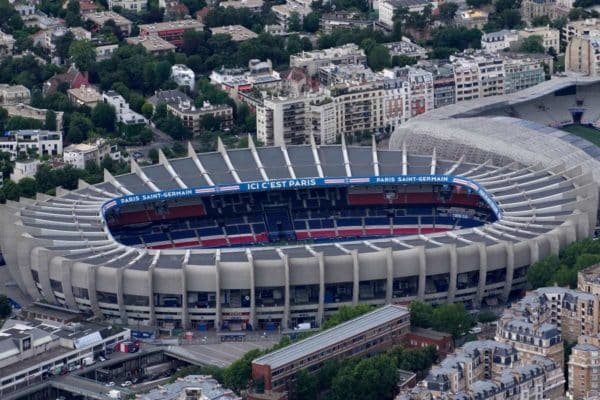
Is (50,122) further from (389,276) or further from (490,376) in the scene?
(490,376)

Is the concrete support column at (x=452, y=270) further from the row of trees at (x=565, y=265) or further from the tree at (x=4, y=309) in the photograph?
the tree at (x=4, y=309)

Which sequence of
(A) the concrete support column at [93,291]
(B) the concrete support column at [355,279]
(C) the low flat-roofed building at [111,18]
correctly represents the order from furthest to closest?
1. (C) the low flat-roofed building at [111,18]
2. (A) the concrete support column at [93,291]
3. (B) the concrete support column at [355,279]

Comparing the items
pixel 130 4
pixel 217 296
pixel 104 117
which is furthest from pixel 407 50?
pixel 217 296

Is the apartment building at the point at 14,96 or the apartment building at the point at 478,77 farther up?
the apartment building at the point at 478,77

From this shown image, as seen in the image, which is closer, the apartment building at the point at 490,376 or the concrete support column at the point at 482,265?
the apartment building at the point at 490,376

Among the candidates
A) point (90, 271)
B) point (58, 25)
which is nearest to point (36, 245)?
point (90, 271)

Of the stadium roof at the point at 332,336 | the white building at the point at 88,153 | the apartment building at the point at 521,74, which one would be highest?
the apartment building at the point at 521,74

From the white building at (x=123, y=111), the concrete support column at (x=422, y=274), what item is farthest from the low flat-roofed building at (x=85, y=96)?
the concrete support column at (x=422, y=274)
